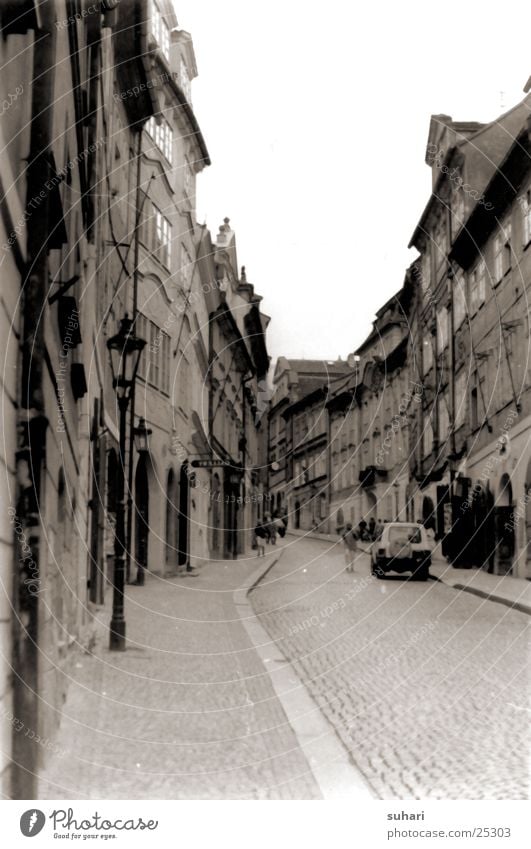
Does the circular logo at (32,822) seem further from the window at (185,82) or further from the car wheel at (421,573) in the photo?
the window at (185,82)

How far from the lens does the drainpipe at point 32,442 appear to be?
A: 4.37 meters

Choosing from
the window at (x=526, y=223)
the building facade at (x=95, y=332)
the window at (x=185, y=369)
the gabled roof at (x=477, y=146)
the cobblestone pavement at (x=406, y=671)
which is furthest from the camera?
the window at (x=526, y=223)

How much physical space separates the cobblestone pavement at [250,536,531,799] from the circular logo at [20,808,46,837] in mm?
1457

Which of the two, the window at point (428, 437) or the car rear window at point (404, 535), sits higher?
the window at point (428, 437)

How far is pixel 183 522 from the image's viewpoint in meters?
6.61

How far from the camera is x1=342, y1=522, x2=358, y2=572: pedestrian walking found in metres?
6.89

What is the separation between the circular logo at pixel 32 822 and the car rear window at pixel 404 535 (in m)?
4.28

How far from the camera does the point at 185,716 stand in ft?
17.4

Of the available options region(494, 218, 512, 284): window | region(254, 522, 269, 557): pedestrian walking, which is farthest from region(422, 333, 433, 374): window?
region(254, 522, 269, 557): pedestrian walking

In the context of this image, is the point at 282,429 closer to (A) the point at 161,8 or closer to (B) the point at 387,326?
(B) the point at 387,326

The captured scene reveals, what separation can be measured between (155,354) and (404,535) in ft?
A: 9.05

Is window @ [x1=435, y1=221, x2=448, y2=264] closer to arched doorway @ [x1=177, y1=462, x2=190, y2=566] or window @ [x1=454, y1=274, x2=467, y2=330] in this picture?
window @ [x1=454, y1=274, x2=467, y2=330]

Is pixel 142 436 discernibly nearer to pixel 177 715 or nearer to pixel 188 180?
pixel 188 180

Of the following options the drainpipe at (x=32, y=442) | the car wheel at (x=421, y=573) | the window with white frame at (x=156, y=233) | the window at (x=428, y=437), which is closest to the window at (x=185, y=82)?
the window with white frame at (x=156, y=233)
